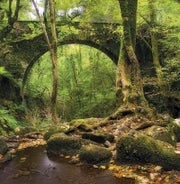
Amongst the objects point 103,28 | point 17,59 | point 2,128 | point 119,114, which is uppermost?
point 103,28

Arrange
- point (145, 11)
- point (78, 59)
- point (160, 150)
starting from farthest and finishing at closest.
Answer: point (78, 59)
point (145, 11)
point (160, 150)

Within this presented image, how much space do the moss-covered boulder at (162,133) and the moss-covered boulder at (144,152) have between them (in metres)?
0.92

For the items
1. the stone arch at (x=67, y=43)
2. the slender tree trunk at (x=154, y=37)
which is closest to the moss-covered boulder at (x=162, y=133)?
the slender tree trunk at (x=154, y=37)

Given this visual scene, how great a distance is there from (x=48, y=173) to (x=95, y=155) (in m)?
0.77

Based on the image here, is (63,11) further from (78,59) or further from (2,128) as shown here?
(2,128)

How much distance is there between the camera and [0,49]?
10.7m

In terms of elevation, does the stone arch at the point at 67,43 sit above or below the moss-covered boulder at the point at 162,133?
above

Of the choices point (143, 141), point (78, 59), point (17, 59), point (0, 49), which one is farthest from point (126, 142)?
point (78, 59)

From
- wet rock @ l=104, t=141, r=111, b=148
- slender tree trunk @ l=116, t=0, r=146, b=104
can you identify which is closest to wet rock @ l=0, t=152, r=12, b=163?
wet rock @ l=104, t=141, r=111, b=148

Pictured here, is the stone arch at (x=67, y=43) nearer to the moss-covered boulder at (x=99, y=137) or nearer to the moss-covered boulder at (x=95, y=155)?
the moss-covered boulder at (x=99, y=137)

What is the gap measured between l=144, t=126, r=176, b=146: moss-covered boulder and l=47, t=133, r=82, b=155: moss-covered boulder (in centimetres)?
140

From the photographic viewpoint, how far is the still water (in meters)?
4.20

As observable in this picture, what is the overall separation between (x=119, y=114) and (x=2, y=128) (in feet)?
10.3

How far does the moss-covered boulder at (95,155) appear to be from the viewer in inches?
187
